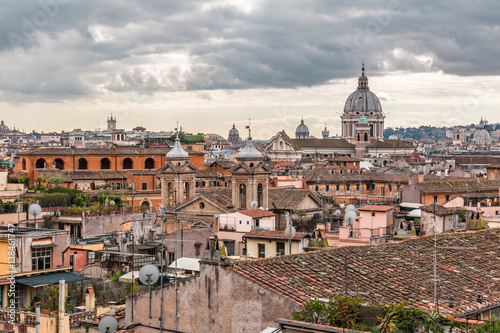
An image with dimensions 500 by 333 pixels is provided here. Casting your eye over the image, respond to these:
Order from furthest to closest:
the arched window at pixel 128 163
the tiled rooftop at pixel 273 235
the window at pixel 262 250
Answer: the arched window at pixel 128 163
the window at pixel 262 250
the tiled rooftop at pixel 273 235

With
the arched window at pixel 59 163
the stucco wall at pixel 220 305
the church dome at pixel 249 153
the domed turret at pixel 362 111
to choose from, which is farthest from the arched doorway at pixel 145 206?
the domed turret at pixel 362 111

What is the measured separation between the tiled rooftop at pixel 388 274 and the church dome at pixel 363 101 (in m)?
137

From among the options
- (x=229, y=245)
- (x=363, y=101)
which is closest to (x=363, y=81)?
(x=363, y=101)

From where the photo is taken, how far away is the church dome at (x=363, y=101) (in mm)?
152000

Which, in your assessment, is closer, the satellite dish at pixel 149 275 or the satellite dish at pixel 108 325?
the satellite dish at pixel 108 325

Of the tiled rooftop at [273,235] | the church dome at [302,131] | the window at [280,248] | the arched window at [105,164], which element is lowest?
the window at [280,248]

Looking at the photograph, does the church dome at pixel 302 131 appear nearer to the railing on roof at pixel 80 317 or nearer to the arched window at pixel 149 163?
the arched window at pixel 149 163

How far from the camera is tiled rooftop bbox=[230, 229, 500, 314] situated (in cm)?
1189

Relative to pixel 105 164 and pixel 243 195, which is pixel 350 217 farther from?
pixel 105 164

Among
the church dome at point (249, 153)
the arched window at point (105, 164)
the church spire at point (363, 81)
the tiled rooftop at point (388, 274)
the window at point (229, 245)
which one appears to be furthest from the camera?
the church spire at point (363, 81)

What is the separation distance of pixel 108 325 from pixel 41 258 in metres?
9.90

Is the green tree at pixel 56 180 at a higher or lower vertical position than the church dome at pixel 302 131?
lower

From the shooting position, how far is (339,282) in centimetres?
1254

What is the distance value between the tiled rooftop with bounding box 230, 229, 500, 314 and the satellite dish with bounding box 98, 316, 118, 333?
2177 millimetres
